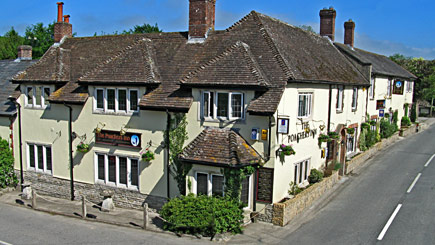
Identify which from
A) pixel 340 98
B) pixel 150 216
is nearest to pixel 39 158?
pixel 150 216

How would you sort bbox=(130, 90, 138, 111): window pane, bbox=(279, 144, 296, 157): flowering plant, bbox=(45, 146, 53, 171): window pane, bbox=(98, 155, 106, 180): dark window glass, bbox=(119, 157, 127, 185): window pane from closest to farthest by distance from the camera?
bbox=(279, 144, 296, 157): flowering plant → bbox=(130, 90, 138, 111): window pane → bbox=(119, 157, 127, 185): window pane → bbox=(98, 155, 106, 180): dark window glass → bbox=(45, 146, 53, 171): window pane

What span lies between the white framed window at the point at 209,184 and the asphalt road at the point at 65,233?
2.23m

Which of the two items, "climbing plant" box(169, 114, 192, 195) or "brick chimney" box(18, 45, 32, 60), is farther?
"brick chimney" box(18, 45, 32, 60)

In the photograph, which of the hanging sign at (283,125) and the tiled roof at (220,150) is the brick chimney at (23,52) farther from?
the hanging sign at (283,125)

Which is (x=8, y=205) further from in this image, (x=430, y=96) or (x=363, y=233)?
(x=430, y=96)

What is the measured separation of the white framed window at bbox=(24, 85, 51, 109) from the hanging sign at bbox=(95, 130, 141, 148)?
4.40 metres

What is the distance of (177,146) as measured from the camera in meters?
17.6

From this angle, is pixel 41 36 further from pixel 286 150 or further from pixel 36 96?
pixel 286 150

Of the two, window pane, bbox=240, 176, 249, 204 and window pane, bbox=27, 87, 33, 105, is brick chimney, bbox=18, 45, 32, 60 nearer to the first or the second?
window pane, bbox=27, 87, 33, 105

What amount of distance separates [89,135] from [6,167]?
21.5 ft

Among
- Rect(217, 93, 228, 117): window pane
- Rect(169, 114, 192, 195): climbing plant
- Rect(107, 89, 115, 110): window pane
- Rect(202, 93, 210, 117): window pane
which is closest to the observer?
Rect(217, 93, 228, 117): window pane

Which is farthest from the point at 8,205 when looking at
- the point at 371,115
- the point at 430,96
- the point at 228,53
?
the point at 430,96

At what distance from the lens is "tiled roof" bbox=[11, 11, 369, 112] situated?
16.0 meters

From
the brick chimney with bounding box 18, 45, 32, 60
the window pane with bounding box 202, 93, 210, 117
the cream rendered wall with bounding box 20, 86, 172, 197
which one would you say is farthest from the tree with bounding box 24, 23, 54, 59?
the window pane with bounding box 202, 93, 210, 117
